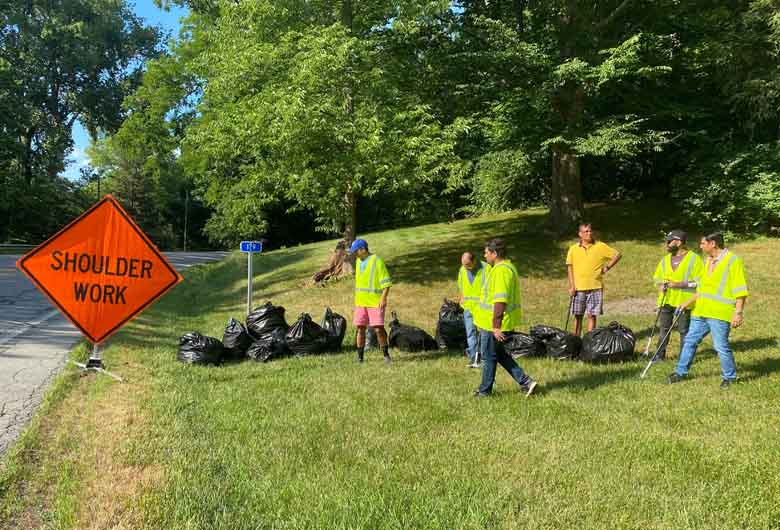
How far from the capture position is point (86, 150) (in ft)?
212

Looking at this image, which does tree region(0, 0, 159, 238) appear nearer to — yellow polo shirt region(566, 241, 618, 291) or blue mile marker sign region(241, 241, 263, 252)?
blue mile marker sign region(241, 241, 263, 252)

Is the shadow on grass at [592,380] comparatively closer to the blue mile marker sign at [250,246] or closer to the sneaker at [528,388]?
the sneaker at [528,388]

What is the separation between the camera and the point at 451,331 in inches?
346

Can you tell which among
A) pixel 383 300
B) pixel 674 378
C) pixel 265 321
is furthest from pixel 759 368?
pixel 265 321

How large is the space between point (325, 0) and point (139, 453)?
13.4 metres

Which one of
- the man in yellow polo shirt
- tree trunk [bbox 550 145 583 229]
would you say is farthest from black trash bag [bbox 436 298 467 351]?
tree trunk [bbox 550 145 583 229]

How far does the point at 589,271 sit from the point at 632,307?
416cm

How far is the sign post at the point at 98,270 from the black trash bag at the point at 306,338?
208 centimetres

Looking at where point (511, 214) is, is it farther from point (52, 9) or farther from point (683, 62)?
point (52, 9)

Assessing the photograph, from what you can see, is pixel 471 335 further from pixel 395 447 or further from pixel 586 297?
pixel 395 447

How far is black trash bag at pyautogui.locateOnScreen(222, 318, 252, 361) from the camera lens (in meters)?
8.09

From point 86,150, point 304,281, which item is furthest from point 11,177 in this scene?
point 304,281

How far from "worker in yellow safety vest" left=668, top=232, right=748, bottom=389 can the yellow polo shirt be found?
6.73 ft

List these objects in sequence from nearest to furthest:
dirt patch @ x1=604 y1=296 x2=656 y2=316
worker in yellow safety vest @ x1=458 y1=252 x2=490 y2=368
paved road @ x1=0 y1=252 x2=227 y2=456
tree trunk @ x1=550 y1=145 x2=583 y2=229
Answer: paved road @ x1=0 y1=252 x2=227 y2=456 < worker in yellow safety vest @ x1=458 y1=252 x2=490 y2=368 < dirt patch @ x1=604 y1=296 x2=656 y2=316 < tree trunk @ x1=550 y1=145 x2=583 y2=229
